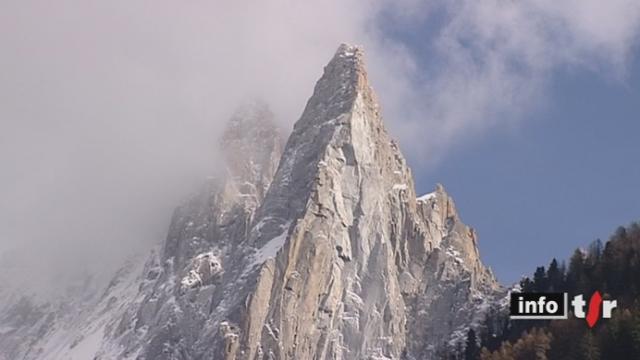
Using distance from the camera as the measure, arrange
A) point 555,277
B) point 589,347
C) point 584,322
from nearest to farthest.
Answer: point 589,347, point 584,322, point 555,277

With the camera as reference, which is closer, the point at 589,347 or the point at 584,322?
the point at 589,347

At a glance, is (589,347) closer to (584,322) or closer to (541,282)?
(584,322)

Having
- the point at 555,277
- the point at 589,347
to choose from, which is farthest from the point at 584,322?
the point at 555,277

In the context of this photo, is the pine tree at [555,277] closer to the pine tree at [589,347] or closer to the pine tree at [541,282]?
the pine tree at [541,282]

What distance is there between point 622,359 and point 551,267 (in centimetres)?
6513

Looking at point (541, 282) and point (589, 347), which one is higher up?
point (541, 282)

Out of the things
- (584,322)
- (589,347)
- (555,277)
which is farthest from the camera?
(555,277)

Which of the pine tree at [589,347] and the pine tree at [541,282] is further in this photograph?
the pine tree at [541,282]

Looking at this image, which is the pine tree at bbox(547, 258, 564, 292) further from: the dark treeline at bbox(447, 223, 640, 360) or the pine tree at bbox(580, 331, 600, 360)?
the pine tree at bbox(580, 331, 600, 360)

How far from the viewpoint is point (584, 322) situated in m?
140

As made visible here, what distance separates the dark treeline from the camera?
133375 mm

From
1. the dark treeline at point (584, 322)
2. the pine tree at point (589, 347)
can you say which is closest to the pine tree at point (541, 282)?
the dark treeline at point (584, 322)

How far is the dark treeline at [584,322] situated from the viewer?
133375 millimetres

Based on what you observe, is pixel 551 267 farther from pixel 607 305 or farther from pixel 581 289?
pixel 607 305
